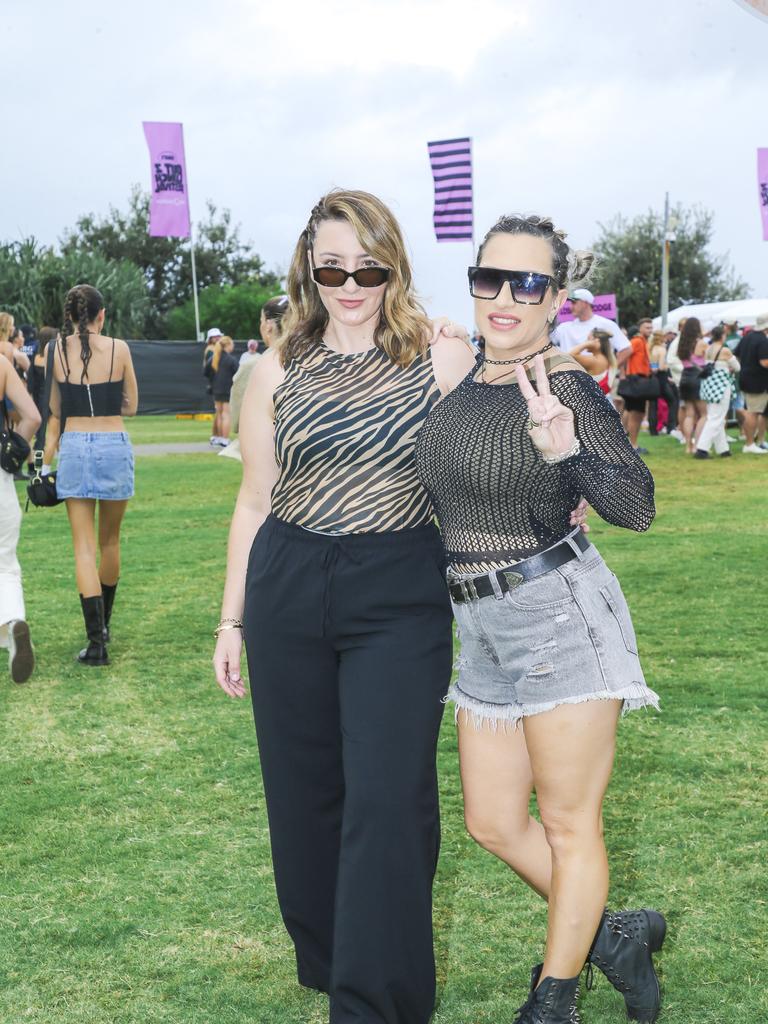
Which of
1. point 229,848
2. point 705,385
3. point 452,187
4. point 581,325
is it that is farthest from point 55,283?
point 229,848

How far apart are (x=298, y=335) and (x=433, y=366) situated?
400mm

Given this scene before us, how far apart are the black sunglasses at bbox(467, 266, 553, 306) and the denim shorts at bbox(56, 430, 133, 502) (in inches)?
175

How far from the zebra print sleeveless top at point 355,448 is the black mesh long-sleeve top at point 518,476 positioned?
0.36 ft

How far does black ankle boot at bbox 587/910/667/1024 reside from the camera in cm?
318

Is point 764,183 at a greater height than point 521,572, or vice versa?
point 764,183

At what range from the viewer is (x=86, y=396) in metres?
7.07

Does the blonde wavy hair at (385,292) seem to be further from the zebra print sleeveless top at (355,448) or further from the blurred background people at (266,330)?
the blurred background people at (266,330)

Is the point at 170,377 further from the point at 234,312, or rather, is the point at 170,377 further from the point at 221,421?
the point at 234,312

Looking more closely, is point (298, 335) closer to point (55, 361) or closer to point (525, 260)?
point (525, 260)

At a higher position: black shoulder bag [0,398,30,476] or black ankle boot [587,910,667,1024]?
black shoulder bag [0,398,30,476]

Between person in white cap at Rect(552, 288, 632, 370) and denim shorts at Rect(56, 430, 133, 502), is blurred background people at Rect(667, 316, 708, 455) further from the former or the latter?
denim shorts at Rect(56, 430, 133, 502)

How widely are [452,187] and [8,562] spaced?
22.5 m

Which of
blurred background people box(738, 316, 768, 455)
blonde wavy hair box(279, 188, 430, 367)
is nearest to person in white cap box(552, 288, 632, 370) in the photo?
blurred background people box(738, 316, 768, 455)

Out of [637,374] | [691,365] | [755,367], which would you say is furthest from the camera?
[637,374]
